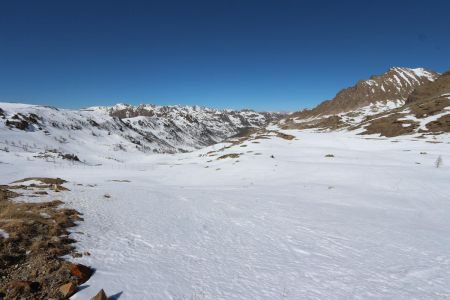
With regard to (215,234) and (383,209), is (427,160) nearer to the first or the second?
(383,209)

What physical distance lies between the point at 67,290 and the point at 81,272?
0.68 m

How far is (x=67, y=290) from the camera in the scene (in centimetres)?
612

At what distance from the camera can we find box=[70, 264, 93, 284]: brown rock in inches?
263

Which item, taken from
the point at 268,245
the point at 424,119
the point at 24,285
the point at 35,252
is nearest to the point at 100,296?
the point at 24,285

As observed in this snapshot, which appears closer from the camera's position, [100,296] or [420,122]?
[100,296]

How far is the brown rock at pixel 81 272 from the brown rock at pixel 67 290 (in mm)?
343

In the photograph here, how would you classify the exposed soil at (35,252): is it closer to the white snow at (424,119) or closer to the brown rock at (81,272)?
the brown rock at (81,272)

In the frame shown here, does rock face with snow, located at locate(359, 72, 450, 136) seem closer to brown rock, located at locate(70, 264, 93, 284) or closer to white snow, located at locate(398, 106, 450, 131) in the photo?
white snow, located at locate(398, 106, 450, 131)

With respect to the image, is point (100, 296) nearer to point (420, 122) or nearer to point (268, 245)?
point (268, 245)

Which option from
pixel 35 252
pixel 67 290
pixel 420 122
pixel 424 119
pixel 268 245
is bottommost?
pixel 268 245

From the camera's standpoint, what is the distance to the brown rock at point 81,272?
6.68 meters

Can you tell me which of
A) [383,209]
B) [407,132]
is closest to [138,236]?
[383,209]

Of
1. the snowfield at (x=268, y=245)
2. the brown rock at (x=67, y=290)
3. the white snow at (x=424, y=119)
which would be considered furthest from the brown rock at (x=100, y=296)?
the white snow at (x=424, y=119)

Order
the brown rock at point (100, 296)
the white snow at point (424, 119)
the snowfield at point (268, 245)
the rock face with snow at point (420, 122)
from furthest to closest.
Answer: the white snow at point (424, 119) → the rock face with snow at point (420, 122) → the snowfield at point (268, 245) → the brown rock at point (100, 296)
